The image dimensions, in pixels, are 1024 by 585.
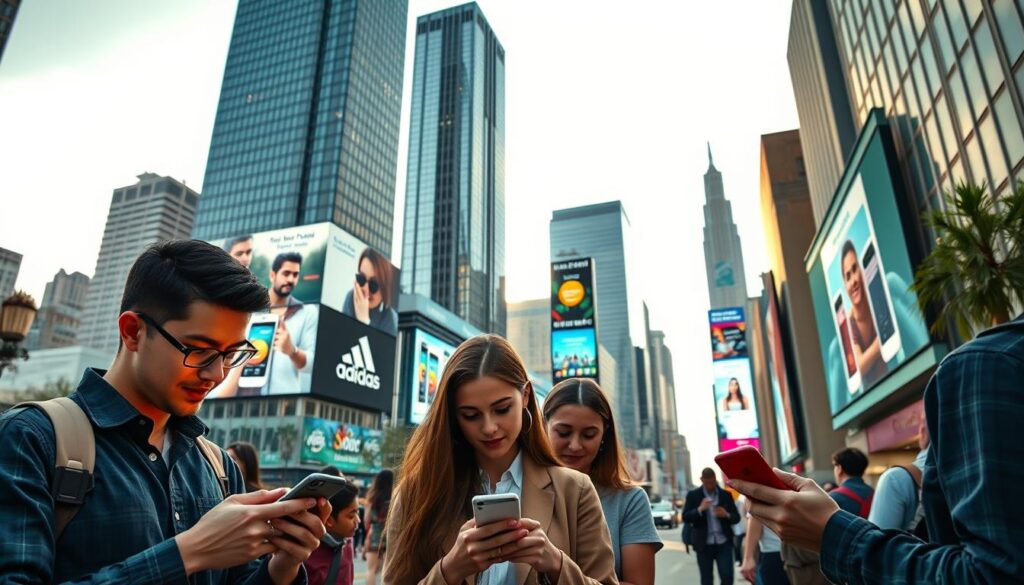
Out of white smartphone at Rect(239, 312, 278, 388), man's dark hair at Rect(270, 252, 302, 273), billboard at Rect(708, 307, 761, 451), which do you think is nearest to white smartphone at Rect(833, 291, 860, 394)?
billboard at Rect(708, 307, 761, 451)

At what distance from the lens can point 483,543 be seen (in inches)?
73.2

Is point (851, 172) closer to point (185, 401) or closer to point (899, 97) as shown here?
point (899, 97)

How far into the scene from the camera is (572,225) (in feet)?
592

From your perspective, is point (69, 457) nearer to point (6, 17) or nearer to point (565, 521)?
point (565, 521)

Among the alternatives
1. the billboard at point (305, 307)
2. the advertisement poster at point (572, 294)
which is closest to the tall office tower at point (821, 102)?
the advertisement poster at point (572, 294)

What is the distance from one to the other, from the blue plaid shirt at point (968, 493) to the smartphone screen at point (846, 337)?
82.7ft

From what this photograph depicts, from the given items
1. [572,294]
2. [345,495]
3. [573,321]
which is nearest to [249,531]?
[345,495]

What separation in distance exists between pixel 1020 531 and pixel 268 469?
58.8 m

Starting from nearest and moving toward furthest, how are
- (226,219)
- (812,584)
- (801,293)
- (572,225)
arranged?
(812,584) < (801,293) < (226,219) < (572,225)

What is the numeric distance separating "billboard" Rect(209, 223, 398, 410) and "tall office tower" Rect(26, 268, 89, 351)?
47.9 m

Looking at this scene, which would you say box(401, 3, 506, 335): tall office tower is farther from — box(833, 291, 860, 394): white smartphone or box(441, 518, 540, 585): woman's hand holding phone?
box(441, 518, 540, 585): woman's hand holding phone

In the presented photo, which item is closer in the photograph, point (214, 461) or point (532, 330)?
point (214, 461)

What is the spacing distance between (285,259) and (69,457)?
5424 cm

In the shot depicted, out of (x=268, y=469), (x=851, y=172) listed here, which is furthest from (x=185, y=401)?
(x=268, y=469)
